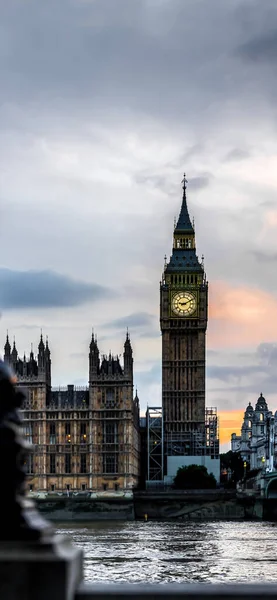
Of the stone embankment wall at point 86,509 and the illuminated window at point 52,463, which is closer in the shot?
the stone embankment wall at point 86,509

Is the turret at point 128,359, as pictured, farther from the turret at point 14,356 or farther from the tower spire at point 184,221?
the tower spire at point 184,221

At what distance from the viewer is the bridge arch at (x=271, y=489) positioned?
121 meters

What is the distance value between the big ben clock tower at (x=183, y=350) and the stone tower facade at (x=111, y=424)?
14.7 m

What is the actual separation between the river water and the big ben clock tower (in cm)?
7534

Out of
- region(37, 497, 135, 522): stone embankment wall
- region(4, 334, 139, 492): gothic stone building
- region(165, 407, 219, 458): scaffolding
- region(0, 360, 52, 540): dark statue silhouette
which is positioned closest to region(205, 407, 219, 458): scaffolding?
region(165, 407, 219, 458): scaffolding

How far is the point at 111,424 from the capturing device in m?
136

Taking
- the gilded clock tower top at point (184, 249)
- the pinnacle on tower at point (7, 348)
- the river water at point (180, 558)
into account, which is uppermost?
the gilded clock tower top at point (184, 249)

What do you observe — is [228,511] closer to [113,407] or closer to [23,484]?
[113,407]

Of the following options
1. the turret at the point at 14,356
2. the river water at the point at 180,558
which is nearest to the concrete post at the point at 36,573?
the river water at the point at 180,558

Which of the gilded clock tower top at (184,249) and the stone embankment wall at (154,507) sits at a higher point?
the gilded clock tower top at (184,249)

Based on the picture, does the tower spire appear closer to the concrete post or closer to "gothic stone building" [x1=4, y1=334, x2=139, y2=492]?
"gothic stone building" [x1=4, y1=334, x2=139, y2=492]

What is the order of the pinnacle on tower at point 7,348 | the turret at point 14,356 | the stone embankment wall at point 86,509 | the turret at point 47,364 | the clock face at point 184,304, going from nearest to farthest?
1. the stone embankment wall at point 86,509
2. the turret at point 47,364
3. the turret at point 14,356
4. the pinnacle on tower at point 7,348
5. the clock face at point 184,304

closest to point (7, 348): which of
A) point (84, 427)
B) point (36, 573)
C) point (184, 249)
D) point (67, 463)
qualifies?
point (84, 427)

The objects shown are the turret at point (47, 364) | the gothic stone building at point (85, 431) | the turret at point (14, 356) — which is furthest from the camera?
the turret at point (14, 356)
